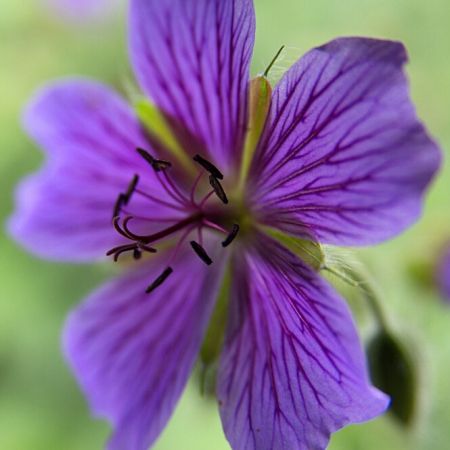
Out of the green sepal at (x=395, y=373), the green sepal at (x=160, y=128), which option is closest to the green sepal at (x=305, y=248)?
the green sepal at (x=160, y=128)

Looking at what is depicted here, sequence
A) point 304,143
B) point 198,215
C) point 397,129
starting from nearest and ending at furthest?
point 397,129, point 304,143, point 198,215

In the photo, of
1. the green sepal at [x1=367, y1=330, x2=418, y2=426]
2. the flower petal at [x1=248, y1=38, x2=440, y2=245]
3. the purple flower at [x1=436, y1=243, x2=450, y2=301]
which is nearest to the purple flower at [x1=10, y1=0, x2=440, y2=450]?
the flower petal at [x1=248, y1=38, x2=440, y2=245]

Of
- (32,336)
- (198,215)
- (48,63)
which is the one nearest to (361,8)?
(48,63)

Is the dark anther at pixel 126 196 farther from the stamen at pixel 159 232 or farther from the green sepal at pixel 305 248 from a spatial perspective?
the green sepal at pixel 305 248

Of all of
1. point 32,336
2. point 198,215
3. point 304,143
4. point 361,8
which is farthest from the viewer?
point 361,8

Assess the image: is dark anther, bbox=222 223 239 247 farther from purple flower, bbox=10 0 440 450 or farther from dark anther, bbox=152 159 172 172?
dark anther, bbox=152 159 172 172

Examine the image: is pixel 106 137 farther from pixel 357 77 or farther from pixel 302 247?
pixel 357 77

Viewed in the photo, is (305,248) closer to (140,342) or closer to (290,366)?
(290,366)

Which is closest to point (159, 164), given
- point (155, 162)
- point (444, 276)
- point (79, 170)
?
point (155, 162)
